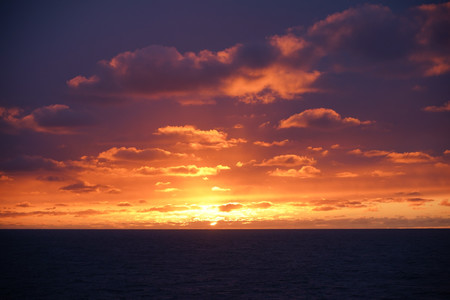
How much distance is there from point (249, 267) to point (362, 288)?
1105 inches

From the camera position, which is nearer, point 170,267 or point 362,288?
point 362,288

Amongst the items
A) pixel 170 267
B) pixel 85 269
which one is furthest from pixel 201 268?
pixel 85 269

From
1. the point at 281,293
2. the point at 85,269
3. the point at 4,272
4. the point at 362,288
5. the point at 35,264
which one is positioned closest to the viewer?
the point at 281,293

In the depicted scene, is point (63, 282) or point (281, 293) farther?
point (63, 282)

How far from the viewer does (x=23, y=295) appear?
55.2 meters

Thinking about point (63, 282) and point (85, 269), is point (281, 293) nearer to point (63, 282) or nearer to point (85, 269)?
point (63, 282)

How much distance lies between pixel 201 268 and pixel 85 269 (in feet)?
73.9

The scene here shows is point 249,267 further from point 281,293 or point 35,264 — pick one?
point 35,264

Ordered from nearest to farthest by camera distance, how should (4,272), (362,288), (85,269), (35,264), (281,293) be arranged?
(281,293) < (362,288) < (4,272) < (85,269) < (35,264)

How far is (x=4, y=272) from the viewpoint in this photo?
76250 millimetres

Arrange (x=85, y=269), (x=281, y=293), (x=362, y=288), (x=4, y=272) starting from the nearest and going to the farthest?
(x=281, y=293) < (x=362, y=288) < (x=4, y=272) < (x=85, y=269)

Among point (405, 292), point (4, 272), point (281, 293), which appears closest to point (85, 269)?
point (4, 272)

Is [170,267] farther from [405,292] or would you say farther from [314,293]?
[405,292]

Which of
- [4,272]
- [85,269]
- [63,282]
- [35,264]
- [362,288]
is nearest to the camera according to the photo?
[362,288]
